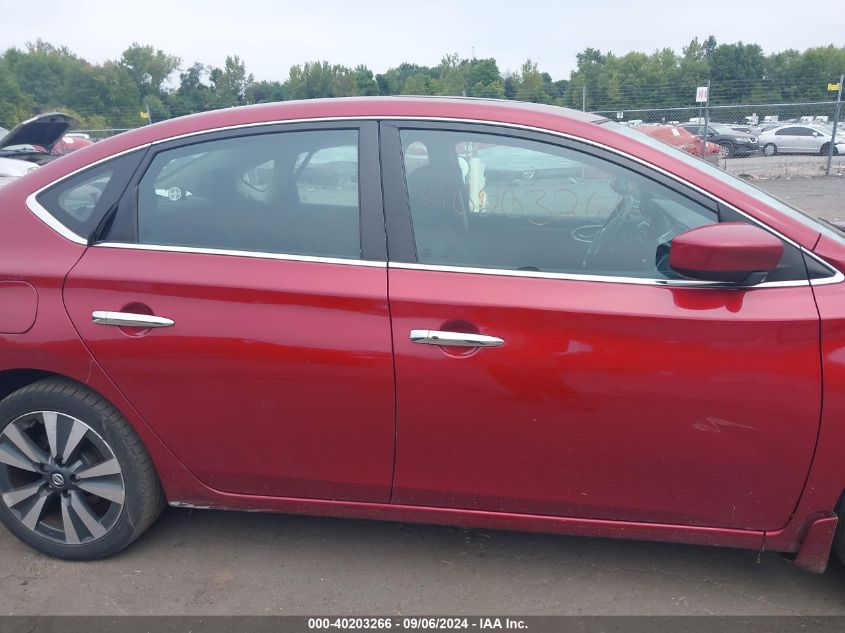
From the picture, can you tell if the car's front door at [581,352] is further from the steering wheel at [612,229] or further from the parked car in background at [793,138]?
the parked car in background at [793,138]

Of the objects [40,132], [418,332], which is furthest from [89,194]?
[40,132]

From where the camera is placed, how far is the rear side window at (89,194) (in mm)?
2607

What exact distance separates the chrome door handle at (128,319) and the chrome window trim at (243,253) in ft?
0.79

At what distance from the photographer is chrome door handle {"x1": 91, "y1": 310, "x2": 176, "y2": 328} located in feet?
8.05

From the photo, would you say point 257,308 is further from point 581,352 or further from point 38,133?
point 38,133

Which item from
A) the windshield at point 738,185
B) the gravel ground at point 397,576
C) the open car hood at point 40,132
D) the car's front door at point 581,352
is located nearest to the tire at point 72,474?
the gravel ground at point 397,576

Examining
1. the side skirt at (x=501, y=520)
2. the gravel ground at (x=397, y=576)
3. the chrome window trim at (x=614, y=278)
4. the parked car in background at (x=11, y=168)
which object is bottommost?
the gravel ground at (x=397, y=576)

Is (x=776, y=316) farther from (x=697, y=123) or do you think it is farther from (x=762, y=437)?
(x=697, y=123)

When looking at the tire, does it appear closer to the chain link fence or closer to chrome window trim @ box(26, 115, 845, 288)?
chrome window trim @ box(26, 115, 845, 288)

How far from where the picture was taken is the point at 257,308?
2.39 m

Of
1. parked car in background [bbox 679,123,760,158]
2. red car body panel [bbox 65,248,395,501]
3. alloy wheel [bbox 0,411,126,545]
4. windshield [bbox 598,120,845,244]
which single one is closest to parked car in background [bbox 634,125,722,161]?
parked car in background [bbox 679,123,760,158]

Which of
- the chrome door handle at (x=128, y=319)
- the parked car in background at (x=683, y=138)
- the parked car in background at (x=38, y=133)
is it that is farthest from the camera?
the parked car in background at (x=683, y=138)

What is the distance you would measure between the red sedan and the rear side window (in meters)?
0.01

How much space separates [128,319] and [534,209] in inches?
57.0
